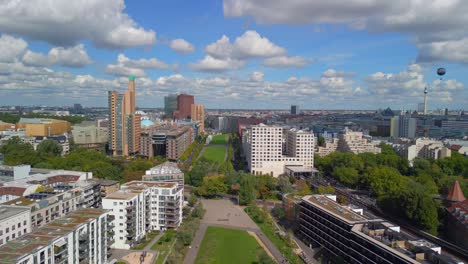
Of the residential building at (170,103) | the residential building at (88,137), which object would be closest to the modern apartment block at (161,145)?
the residential building at (88,137)

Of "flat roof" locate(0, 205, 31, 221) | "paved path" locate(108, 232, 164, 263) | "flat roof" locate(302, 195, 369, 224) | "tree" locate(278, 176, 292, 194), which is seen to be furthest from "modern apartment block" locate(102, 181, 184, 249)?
"tree" locate(278, 176, 292, 194)

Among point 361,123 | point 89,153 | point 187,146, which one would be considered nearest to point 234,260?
point 89,153

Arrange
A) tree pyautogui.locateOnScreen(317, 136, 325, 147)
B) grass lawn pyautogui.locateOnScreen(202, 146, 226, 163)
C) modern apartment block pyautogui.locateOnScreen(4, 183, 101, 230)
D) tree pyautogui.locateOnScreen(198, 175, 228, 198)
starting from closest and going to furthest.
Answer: modern apartment block pyautogui.locateOnScreen(4, 183, 101, 230)
tree pyautogui.locateOnScreen(198, 175, 228, 198)
grass lawn pyautogui.locateOnScreen(202, 146, 226, 163)
tree pyautogui.locateOnScreen(317, 136, 325, 147)

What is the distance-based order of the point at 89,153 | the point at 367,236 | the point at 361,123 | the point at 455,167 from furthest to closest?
the point at 361,123 → the point at 89,153 → the point at 455,167 → the point at 367,236

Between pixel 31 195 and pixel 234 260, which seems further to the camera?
pixel 31 195

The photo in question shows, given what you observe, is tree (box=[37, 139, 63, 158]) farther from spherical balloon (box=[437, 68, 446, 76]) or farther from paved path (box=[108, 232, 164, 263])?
spherical balloon (box=[437, 68, 446, 76])

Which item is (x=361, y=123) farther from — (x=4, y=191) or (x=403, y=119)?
(x=4, y=191)

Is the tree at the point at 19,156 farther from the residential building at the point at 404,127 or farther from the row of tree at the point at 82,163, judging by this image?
the residential building at the point at 404,127
